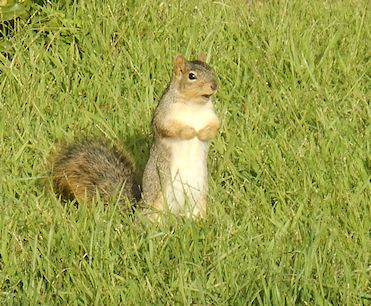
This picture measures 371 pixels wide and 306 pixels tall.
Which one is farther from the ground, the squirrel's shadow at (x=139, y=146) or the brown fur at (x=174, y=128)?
the brown fur at (x=174, y=128)

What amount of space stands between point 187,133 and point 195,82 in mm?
225

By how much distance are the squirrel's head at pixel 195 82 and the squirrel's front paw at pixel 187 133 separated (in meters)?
0.14

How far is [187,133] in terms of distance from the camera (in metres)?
4.34

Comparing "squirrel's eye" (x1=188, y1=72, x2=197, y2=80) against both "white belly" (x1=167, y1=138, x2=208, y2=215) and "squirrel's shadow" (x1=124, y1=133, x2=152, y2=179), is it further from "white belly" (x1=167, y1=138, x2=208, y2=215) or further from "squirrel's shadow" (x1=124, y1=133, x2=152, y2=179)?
"squirrel's shadow" (x1=124, y1=133, x2=152, y2=179)

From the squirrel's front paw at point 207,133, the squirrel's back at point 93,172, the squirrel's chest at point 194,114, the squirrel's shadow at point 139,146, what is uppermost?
the squirrel's chest at point 194,114

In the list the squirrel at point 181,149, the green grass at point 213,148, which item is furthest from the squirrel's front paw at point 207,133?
the green grass at point 213,148

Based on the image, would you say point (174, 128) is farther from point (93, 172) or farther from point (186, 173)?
point (93, 172)

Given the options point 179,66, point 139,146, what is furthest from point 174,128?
point 139,146

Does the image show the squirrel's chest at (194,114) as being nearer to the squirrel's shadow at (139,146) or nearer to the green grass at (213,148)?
the green grass at (213,148)

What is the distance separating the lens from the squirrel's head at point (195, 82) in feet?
14.4

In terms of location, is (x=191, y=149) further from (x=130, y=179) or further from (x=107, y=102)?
(x=107, y=102)

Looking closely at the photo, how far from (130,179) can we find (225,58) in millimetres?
1271

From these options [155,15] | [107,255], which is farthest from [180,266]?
[155,15]

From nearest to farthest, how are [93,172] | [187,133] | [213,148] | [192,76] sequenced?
1. [187,133]
2. [192,76]
3. [93,172]
4. [213,148]
